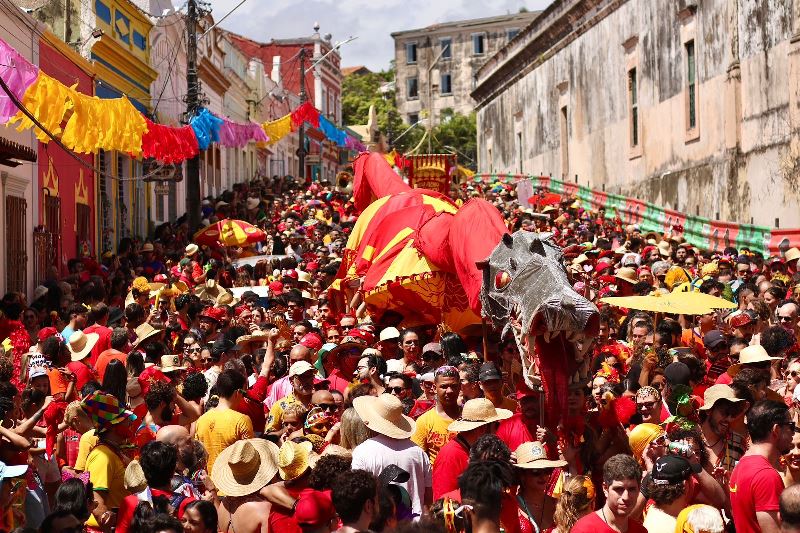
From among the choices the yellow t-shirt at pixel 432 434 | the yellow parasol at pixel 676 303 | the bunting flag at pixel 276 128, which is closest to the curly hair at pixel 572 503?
the yellow t-shirt at pixel 432 434

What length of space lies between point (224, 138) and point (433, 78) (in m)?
66.6

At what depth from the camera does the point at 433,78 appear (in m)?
93.7

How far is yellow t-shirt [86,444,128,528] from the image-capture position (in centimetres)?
759

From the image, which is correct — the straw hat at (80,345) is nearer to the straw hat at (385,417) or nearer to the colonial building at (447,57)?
the straw hat at (385,417)

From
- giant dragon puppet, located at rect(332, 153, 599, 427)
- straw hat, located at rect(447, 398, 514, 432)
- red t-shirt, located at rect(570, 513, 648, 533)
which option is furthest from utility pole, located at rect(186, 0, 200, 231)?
red t-shirt, located at rect(570, 513, 648, 533)

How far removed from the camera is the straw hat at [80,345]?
12125 mm

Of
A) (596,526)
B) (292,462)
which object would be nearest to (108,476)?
(292,462)

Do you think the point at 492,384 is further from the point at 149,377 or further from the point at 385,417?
the point at 149,377

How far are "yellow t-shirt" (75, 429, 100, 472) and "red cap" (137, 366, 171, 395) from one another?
1661 mm

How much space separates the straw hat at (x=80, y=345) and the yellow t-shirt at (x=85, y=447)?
400 centimetres

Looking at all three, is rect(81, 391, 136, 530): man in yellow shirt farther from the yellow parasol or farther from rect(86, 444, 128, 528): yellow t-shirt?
the yellow parasol

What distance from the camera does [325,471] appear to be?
6.57 meters

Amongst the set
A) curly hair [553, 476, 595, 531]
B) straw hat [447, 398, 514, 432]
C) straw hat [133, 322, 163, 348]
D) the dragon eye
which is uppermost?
the dragon eye

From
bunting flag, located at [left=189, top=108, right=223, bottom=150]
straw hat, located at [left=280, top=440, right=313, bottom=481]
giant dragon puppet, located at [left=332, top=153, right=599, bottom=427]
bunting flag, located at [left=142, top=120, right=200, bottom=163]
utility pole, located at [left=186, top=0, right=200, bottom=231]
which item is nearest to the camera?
straw hat, located at [left=280, top=440, right=313, bottom=481]
